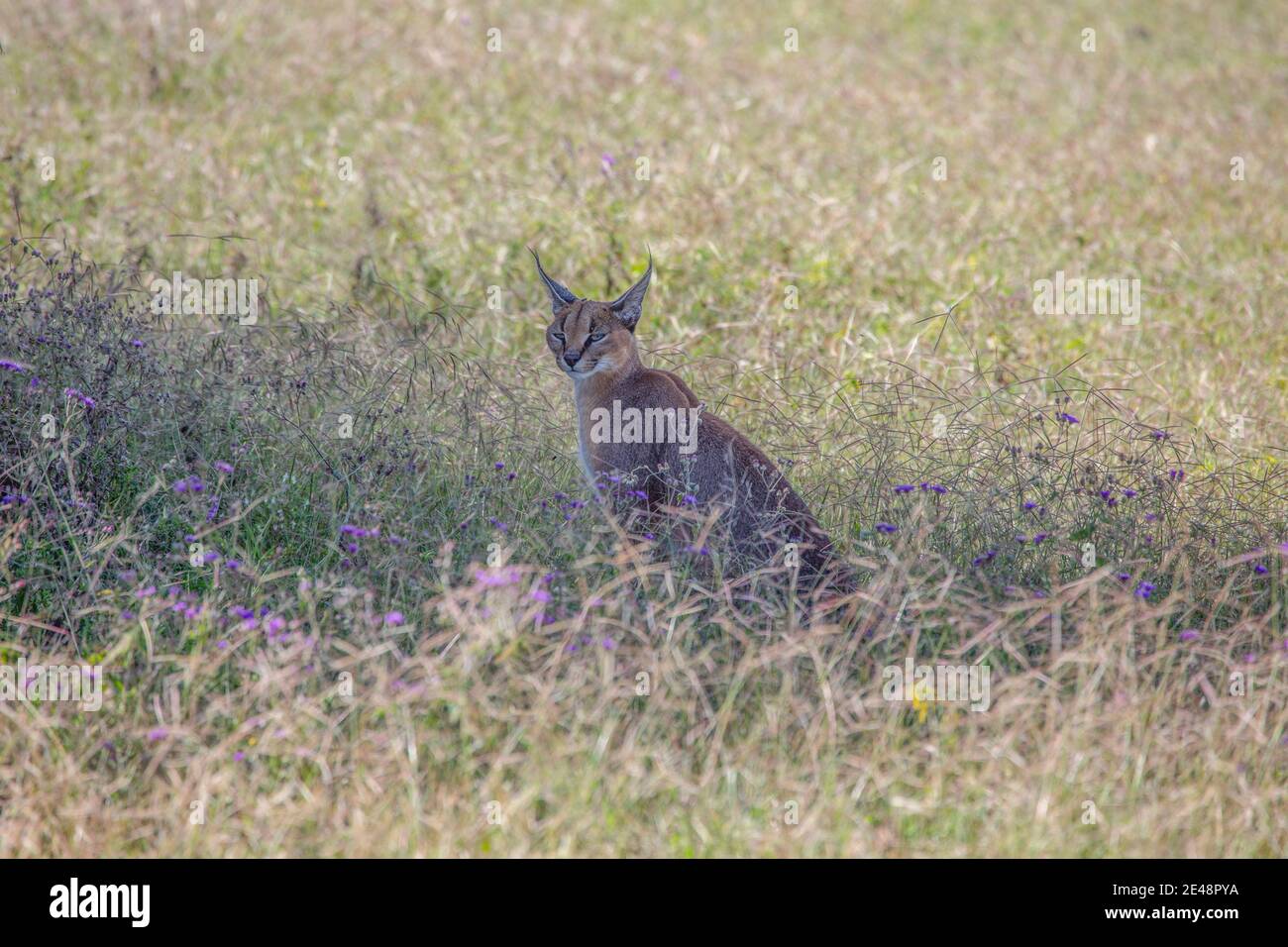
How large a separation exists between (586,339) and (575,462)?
0.71 m

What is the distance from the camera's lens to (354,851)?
356 cm

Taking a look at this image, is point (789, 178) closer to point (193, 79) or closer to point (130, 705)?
point (193, 79)

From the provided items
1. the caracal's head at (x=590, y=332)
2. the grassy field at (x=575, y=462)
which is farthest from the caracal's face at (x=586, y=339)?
the grassy field at (x=575, y=462)

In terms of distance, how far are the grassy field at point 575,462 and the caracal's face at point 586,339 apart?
514mm

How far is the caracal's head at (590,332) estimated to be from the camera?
5582mm

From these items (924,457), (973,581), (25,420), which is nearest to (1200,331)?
(924,457)

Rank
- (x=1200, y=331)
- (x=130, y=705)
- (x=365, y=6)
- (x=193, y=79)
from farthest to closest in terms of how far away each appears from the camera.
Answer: (x=365, y=6), (x=193, y=79), (x=1200, y=331), (x=130, y=705)

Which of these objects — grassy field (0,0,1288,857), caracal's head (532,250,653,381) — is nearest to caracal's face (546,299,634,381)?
caracal's head (532,250,653,381)

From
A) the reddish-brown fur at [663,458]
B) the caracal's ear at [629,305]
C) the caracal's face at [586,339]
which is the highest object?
the caracal's ear at [629,305]

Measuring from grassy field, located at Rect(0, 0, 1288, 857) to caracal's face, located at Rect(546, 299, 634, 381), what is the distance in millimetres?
514

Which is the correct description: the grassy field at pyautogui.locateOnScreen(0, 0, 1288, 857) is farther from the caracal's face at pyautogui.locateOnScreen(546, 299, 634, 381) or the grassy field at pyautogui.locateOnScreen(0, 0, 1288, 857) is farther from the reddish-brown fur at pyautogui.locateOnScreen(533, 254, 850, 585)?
the caracal's face at pyautogui.locateOnScreen(546, 299, 634, 381)

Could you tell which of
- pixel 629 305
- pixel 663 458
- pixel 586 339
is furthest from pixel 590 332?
pixel 663 458

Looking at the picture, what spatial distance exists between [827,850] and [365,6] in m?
10.8

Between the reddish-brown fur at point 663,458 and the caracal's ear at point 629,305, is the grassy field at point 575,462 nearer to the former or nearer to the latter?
the reddish-brown fur at point 663,458
